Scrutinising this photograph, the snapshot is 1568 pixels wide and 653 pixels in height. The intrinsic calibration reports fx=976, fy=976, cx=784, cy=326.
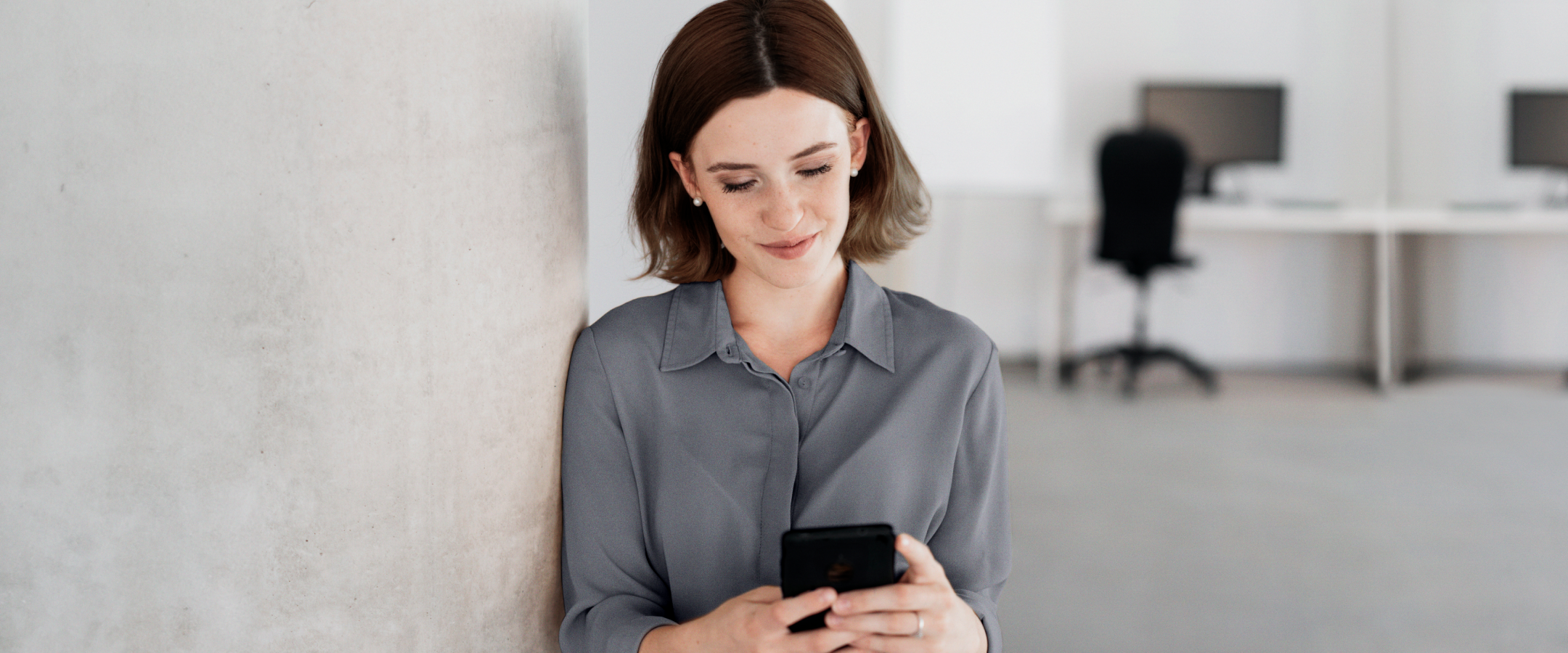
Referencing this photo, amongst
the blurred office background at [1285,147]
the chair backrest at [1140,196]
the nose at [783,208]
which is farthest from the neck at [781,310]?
the blurred office background at [1285,147]

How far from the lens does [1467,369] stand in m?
6.17

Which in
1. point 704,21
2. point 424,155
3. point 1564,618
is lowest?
point 1564,618

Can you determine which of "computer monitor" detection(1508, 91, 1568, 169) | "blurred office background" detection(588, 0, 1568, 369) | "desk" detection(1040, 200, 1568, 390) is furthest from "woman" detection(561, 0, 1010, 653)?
"computer monitor" detection(1508, 91, 1568, 169)

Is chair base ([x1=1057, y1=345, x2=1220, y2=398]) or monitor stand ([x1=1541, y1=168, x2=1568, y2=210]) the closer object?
chair base ([x1=1057, y1=345, x2=1220, y2=398])

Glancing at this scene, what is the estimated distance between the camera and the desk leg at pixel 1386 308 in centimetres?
544

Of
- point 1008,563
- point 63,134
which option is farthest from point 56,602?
point 1008,563

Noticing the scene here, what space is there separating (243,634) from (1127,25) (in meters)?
6.50

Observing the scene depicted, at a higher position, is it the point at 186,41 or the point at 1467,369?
the point at 186,41

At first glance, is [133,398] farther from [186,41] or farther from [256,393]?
[186,41]

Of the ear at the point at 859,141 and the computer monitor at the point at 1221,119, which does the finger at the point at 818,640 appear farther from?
the computer monitor at the point at 1221,119

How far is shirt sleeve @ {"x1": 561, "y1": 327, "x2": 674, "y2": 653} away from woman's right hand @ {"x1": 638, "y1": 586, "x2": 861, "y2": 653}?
95 mm

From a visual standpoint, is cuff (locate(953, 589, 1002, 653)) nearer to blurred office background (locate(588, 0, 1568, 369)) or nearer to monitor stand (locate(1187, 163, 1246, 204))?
blurred office background (locate(588, 0, 1568, 369))

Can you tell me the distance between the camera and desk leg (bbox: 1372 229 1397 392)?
5.44m

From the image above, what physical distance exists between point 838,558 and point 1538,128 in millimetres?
6577
